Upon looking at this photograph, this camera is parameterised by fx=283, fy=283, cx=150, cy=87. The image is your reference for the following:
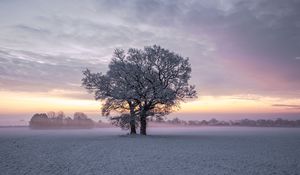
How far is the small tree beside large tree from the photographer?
1880 inches

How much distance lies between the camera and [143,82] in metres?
48.3

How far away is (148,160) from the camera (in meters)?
21.7

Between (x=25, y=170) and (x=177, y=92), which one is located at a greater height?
(x=177, y=92)

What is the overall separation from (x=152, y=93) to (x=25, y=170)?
31.4 meters

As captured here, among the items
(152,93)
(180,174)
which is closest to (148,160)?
(180,174)

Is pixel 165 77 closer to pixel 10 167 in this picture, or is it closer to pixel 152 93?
pixel 152 93

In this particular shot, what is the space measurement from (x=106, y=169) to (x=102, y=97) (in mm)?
32832

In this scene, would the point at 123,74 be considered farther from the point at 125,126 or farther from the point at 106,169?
the point at 106,169

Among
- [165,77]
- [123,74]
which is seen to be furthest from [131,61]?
[165,77]

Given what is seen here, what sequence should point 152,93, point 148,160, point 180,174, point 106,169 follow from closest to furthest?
point 180,174 → point 106,169 → point 148,160 → point 152,93

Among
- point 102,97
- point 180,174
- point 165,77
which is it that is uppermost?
point 165,77

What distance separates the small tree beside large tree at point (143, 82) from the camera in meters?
47.8

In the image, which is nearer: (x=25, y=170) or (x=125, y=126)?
(x=25, y=170)

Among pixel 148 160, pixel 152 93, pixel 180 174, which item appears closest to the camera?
pixel 180 174
